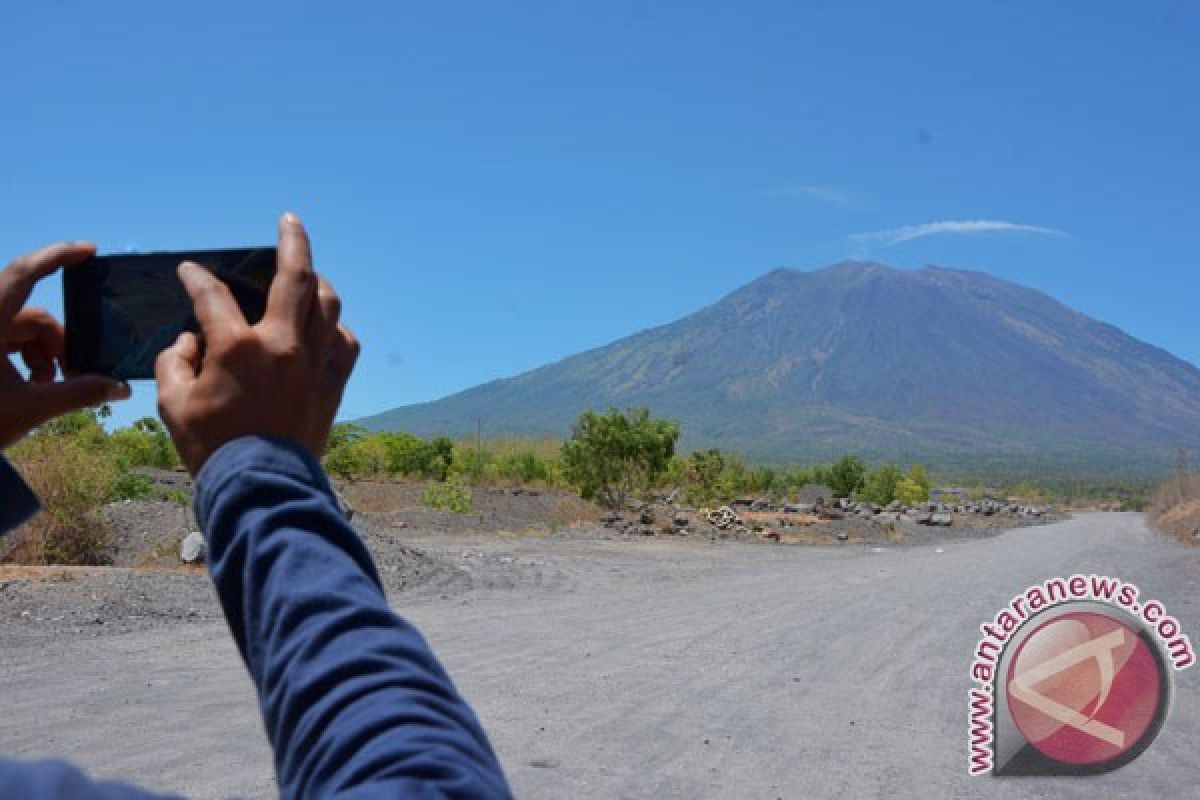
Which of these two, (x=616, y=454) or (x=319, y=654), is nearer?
(x=319, y=654)

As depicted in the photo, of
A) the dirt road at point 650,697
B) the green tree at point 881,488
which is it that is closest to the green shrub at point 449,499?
the dirt road at point 650,697

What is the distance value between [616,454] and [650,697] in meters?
32.0

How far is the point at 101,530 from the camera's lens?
16625mm

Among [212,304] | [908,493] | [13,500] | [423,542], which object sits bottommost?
[908,493]

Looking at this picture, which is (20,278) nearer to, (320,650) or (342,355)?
(342,355)

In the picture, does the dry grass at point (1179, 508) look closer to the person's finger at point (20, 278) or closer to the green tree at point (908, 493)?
Result: the green tree at point (908, 493)

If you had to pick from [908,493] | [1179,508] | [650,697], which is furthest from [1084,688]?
[908,493]

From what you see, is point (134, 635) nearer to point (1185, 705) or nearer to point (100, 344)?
point (1185, 705)

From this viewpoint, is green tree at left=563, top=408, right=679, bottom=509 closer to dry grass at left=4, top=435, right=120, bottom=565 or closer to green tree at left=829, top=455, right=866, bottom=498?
dry grass at left=4, top=435, right=120, bottom=565

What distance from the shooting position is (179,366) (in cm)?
127

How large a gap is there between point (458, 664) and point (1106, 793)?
533cm

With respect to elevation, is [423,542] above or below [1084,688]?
below
